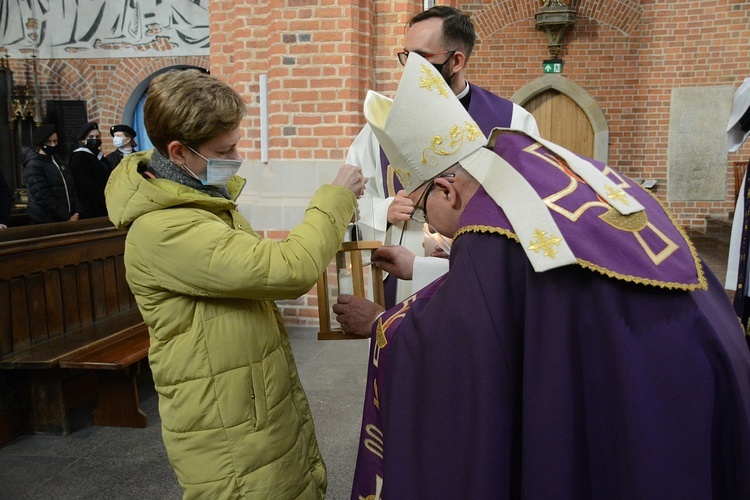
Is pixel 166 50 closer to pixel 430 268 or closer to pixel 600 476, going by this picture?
pixel 430 268

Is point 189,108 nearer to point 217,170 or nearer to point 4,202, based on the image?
point 217,170

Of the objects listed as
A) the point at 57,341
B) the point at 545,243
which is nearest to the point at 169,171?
the point at 545,243

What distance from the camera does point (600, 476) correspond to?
4.33 ft

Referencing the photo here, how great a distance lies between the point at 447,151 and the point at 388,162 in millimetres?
1200

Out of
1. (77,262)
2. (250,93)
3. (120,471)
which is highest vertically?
(250,93)

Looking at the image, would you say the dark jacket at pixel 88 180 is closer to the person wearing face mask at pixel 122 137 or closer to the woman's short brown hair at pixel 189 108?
the person wearing face mask at pixel 122 137

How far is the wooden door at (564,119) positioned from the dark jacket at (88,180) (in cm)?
741

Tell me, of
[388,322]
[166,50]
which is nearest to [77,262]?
[388,322]

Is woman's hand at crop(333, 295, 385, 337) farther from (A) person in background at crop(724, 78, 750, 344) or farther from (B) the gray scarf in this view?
(A) person in background at crop(724, 78, 750, 344)

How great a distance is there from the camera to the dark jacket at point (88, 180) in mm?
6986

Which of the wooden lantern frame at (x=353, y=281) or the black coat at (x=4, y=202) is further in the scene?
the black coat at (x=4, y=202)

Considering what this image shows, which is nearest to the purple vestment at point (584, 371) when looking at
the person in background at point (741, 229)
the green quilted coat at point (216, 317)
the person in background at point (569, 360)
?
the person in background at point (569, 360)

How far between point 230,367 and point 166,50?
410 inches

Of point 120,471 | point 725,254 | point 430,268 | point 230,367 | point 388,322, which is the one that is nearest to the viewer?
point 388,322
